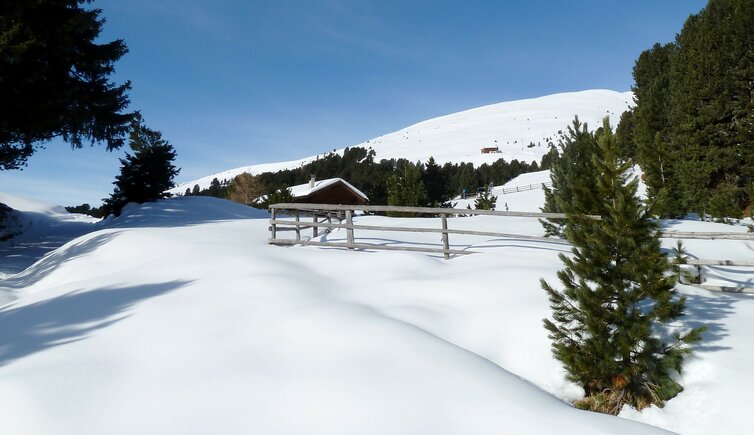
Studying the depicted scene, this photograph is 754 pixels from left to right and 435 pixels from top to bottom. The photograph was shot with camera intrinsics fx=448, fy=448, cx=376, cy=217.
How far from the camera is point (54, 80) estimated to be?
17.6 m

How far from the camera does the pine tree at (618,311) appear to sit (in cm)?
517

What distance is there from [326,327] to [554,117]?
7330 inches


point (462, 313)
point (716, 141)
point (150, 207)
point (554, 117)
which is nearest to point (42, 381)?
point (462, 313)

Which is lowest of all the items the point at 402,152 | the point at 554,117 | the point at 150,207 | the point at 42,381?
the point at 42,381

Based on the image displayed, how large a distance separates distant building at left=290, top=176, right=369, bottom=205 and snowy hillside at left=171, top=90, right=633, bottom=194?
73128mm

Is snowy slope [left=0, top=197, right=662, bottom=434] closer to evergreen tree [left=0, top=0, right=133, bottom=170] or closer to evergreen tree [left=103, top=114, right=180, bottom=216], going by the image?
evergreen tree [left=0, top=0, right=133, bottom=170]

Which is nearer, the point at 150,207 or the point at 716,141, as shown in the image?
the point at 150,207

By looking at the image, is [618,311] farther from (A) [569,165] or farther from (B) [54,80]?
(B) [54,80]

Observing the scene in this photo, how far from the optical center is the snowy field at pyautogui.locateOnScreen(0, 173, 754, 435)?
4059 millimetres

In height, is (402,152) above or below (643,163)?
above

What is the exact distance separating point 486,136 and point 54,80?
150902 mm

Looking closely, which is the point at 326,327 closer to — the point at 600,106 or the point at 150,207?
the point at 150,207

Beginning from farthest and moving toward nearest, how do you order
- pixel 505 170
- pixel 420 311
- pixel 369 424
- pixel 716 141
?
1. pixel 505 170
2. pixel 716 141
3. pixel 420 311
4. pixel 369 424

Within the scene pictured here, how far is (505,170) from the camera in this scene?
7812 centimetres
